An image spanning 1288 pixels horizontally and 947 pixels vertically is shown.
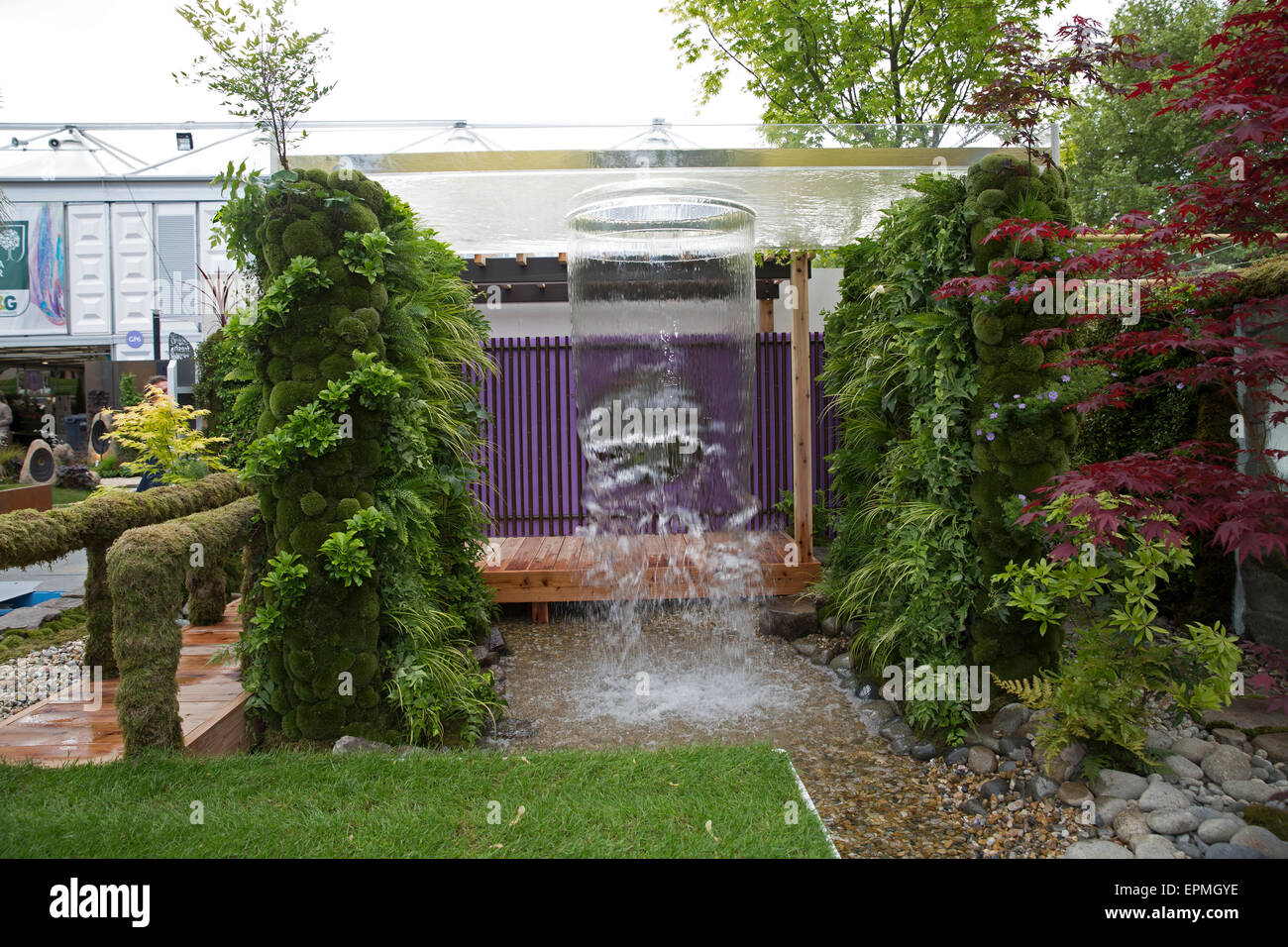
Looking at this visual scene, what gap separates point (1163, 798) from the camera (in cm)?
302

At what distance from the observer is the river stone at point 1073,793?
3160 mm

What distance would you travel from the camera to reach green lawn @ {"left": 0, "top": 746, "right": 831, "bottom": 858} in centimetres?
257

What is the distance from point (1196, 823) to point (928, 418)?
212 centimetres

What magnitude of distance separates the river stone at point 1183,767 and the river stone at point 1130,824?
1.41 ft

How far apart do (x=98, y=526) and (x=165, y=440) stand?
1514 millimetres

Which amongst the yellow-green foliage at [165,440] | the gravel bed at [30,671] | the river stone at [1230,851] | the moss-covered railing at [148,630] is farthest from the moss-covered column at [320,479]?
A: the river stone at [1230,851]

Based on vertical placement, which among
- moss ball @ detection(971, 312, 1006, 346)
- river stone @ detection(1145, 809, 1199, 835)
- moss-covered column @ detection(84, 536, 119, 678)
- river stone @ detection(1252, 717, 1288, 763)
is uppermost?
moss ball @ detection(971, 312, 1006, 346)

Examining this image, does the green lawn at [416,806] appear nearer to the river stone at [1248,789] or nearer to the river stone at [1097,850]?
the river stone at [1097,850]

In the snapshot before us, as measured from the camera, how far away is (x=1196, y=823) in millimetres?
2871

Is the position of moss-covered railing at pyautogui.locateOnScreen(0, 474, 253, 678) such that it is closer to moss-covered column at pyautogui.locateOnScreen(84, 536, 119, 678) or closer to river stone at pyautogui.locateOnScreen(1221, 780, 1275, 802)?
moss-covered column at pyautogui.locateOnScreen(84, 536, 119, 678)

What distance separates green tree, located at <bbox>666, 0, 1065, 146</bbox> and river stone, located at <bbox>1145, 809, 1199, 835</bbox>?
7.79 m

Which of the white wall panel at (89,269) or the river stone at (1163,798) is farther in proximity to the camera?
the white wall panel at (89,269)

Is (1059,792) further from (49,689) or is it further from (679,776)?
(49,689)

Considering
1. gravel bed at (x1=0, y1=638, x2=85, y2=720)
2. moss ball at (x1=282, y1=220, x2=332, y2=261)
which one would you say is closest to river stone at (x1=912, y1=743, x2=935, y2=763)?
moss ball at (x1=282, y1=220, x2=332, y2=261)
